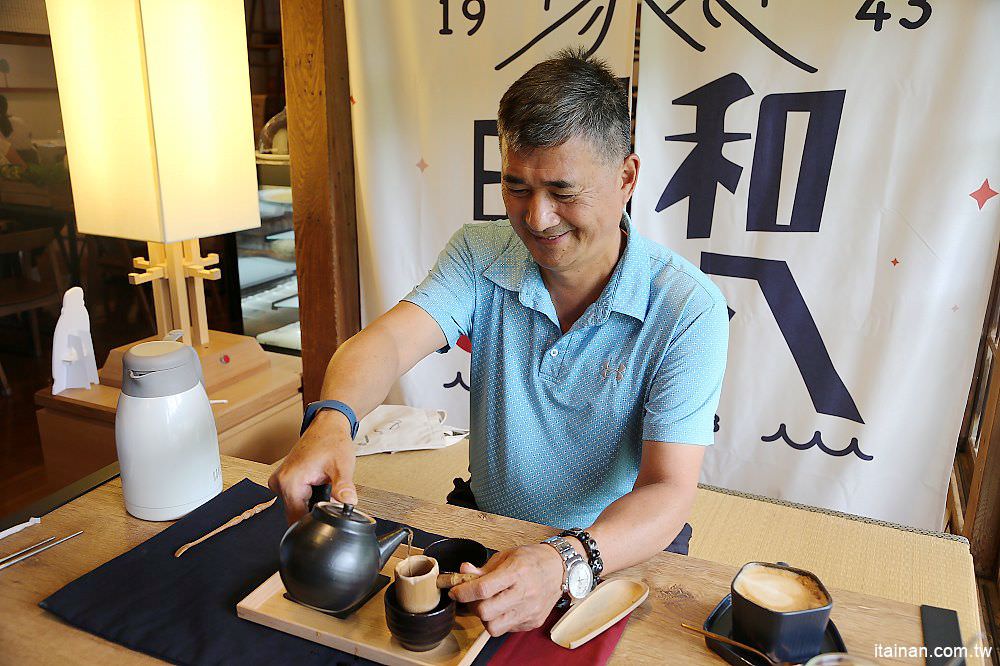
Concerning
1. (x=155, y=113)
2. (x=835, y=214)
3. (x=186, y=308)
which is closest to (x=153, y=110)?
(x=155, y=113)

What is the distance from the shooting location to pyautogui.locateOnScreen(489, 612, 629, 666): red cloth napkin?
934mm

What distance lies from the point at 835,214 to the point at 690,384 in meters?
1.28

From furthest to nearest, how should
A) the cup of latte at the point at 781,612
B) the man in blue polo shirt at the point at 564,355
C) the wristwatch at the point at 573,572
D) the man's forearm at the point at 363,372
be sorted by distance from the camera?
1. the man's forearm at the point at 363,372
2. the man in blue polo shirt at the point at 564,355
3. the wristwatch at the point at 573,572
4. the cup of latte at the point at 781,612

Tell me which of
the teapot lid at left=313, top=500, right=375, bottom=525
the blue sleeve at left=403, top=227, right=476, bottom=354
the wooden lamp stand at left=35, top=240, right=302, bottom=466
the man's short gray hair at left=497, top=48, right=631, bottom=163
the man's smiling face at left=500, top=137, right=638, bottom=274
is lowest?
the wooden lamp stand at left=35, top=240, right=302, bottom=466

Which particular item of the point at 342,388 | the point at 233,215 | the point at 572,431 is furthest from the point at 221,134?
the point at 572,431

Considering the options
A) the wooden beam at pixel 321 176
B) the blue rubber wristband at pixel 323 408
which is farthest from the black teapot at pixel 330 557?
the wooden beam at pixel 321 176

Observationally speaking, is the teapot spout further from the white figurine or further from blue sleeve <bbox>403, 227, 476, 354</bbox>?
the white figurine

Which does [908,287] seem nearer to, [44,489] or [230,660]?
[230,660]

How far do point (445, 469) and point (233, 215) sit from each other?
1045 millimetres

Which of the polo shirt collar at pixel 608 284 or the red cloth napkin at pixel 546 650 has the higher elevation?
the polo shirt collar at pixel 608 284

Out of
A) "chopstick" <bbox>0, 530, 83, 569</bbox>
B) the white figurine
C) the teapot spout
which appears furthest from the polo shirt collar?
the white figurine

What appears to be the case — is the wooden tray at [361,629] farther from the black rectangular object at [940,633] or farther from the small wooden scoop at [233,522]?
the black rectangular object at [940,633]

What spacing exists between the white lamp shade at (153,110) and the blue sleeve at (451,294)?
958mm

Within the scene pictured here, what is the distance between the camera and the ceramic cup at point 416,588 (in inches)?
35.9
